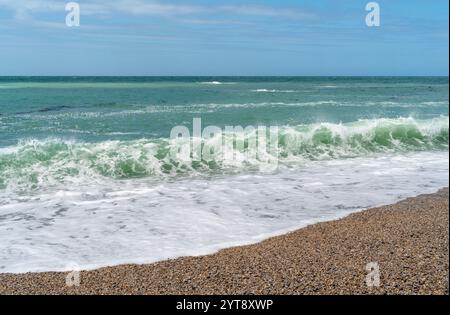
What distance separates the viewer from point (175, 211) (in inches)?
302

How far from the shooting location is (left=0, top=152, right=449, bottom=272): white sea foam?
605 cm

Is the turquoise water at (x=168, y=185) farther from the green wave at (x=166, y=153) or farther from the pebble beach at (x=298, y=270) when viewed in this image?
the pebble beach at (x=298, y=270)

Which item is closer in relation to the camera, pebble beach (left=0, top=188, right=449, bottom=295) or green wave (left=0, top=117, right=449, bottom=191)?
pebble beach (left=0, top=188, right=449, bottom=295)

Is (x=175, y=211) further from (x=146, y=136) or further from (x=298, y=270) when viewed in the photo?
(x=146, y=136)

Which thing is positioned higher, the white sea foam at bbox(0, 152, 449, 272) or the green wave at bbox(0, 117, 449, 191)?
the green wave at bbox(0, 117, 449, 191)

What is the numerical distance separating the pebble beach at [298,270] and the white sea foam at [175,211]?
436 millimetres

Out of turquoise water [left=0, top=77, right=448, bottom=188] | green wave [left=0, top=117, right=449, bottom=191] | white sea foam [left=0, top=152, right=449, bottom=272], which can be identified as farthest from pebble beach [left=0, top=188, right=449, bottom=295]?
turquoise water [left=0, top=77, right=448, bottom=188]

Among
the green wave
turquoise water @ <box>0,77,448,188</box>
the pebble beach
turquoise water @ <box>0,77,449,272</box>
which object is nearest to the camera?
the pebble beach

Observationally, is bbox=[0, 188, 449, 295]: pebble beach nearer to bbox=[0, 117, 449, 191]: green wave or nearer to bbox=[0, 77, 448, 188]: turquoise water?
bbox=[0, 117, 449, 191]: green wave

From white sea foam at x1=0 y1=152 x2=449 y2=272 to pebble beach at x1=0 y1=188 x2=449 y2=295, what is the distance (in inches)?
17.2

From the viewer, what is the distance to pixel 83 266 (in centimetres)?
552

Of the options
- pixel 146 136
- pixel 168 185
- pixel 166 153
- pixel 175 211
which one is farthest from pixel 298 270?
pixel 146 136
